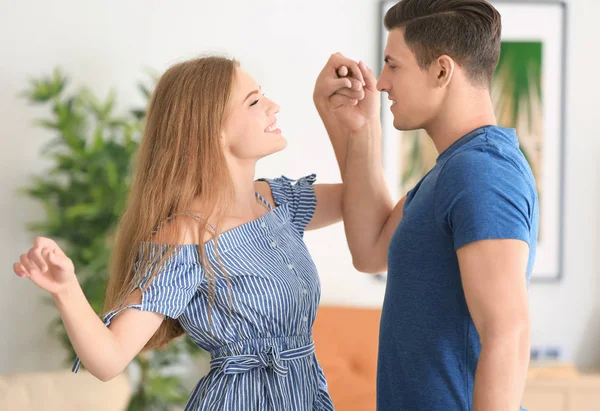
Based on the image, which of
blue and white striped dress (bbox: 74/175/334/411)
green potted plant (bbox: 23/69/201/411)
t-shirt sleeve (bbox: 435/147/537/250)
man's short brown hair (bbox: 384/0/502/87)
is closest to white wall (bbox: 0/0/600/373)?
green potted plant (bbox: 23/69/201/411)

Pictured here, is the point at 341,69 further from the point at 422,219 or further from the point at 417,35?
the point at 422,219

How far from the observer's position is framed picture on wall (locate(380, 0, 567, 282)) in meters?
3.80

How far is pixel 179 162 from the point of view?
173 centimetres

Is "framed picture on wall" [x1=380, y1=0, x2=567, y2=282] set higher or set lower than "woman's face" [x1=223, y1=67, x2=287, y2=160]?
lower

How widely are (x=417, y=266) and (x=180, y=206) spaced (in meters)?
0.54

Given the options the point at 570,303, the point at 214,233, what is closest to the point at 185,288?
the point at 214,233

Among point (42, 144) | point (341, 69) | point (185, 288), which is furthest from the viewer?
point (42, 144)

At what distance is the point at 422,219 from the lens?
4.79 feet

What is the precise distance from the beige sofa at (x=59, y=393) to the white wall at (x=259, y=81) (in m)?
1.28

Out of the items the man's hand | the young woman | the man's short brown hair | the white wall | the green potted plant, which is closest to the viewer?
the man's short brown hair

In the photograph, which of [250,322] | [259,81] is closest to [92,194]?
[259,81]

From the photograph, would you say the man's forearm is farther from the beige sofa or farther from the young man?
the beige sofa

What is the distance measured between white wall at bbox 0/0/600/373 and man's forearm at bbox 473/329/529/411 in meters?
2.61

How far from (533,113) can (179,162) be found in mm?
2570
